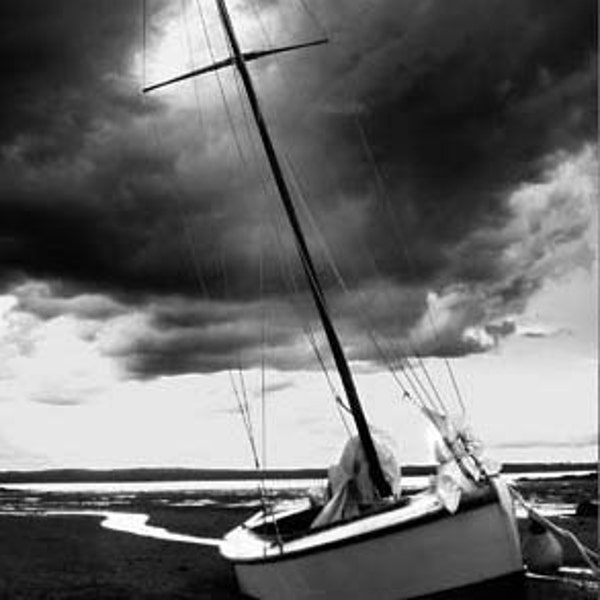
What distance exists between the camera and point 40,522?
4119 cm

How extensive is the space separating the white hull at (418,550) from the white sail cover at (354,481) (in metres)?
2.67

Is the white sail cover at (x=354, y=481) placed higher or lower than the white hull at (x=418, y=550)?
higher

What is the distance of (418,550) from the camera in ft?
45.6

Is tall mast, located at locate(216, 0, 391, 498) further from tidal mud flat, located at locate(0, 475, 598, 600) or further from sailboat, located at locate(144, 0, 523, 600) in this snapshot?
tidal mud flat, located at locate(0, 475, 598, 600)

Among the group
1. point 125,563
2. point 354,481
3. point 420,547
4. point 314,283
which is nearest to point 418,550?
point 420,547

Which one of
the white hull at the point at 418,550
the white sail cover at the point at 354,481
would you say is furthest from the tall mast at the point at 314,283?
the white hull at the point at 418,550

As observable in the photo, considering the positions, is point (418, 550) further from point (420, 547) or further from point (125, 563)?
point (125, 563)

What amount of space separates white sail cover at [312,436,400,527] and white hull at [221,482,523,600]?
8.78 feet

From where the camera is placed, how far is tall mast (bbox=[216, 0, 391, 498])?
57.9 ft

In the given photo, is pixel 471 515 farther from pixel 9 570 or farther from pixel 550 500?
pixel 550 500

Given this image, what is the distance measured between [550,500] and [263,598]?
112ft

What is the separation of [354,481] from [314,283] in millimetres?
4202

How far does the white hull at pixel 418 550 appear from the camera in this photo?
45.4ft

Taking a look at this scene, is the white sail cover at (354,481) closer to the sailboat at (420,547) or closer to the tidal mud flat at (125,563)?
the sailboat at (420,547)
